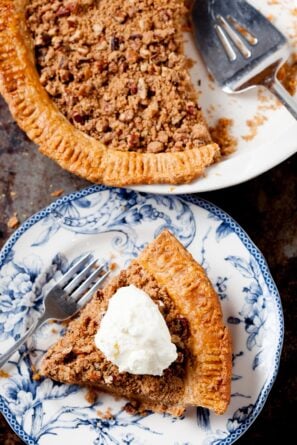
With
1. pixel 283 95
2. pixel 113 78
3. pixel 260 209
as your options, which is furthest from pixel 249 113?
pixel 113 78

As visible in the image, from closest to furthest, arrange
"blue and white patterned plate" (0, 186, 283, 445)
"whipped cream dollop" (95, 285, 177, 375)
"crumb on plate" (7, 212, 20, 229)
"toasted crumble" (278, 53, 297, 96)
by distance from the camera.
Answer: "whipped cream dollop" (95, 285, 177, 375)
"blue and white patterned plate" (0, 186, 283, 445)
"toasted crumble" (278, 53, 297, 96)
"crumb on plate" (7, 212, 20, 229)

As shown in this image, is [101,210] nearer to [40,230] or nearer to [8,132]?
[40,230]

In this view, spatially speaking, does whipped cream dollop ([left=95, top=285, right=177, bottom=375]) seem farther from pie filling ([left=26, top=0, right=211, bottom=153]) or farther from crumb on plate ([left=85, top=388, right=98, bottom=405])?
pie filling ([left=26, top=0, right=211, bottom=153])

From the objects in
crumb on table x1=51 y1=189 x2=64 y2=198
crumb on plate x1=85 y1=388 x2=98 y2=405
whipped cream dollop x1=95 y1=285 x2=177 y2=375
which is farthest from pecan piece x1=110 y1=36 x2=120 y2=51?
crumb on plate x1=85 y1=388 x2=98 y2=405

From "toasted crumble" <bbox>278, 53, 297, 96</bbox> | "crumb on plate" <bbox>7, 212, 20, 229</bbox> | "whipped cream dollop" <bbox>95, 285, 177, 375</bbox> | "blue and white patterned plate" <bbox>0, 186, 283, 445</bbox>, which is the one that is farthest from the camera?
"crumb on plate" <bbox>7, 212, 20, 229</bbox>

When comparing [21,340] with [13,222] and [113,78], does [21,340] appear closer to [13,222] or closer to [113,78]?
[13,222]
